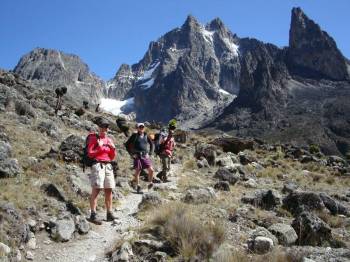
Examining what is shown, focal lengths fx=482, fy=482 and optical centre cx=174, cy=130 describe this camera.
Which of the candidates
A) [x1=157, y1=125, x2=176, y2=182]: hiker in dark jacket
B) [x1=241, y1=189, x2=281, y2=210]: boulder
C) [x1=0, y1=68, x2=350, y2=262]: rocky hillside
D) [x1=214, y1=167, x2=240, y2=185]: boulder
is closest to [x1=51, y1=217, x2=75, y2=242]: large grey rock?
[x1=0, y1=68, x2=350, y2=262]: rocky hillside

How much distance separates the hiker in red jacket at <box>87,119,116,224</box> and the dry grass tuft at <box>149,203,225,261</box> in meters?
1.94

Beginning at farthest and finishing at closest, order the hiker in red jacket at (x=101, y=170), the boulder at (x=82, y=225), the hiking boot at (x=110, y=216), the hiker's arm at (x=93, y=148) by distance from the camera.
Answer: the hiker's arm at (x=93, y=148) → the hiking boot at (x=110, y=216) → the hiker in red jacket at (x=101, y=170) → the boulder at (x=82, y=225)

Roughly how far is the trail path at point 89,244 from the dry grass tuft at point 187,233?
1.06m

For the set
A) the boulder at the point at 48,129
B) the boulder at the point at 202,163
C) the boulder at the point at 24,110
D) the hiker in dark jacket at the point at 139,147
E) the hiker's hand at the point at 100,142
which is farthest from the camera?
the boulder at the point at 24,110

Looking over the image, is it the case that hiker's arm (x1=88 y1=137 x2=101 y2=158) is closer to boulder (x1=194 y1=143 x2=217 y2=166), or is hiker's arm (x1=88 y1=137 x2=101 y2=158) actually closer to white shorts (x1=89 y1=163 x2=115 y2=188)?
white shorts (x1=89 y1=163 x2=115 y2=188)

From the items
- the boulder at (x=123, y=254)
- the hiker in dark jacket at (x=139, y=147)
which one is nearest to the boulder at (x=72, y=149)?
the hiker in dark jacket at (x=139, y=147)

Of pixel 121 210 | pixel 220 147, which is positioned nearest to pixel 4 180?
pixel 121 210

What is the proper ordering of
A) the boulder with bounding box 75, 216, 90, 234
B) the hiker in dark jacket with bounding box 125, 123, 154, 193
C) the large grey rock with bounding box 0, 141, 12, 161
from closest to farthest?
the boulder with bounding box 75, 216, 90, 234 < the large grey rock with bounding box 0, 141, 12, 161 < the hiker in dark jacket with bounding box 125, 123, 154, 193

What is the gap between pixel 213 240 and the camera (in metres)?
8.47

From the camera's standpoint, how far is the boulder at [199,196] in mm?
12930

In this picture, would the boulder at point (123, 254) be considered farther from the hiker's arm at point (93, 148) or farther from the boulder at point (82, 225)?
the hiker's arm at point (93, 148)

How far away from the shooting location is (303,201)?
48.2 feet

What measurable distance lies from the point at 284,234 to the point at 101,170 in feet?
14.2

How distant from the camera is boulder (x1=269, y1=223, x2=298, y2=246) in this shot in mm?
10016
